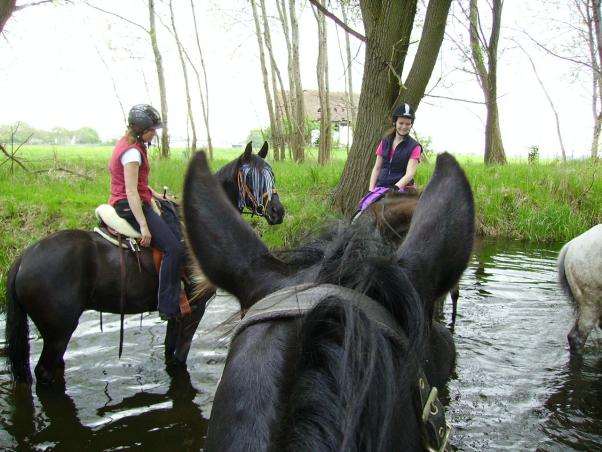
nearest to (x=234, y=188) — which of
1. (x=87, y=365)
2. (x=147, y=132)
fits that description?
(x=147, y=132)

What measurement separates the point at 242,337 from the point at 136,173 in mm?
3760

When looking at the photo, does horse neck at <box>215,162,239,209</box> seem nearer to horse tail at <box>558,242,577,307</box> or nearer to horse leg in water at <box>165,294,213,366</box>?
horse leg in water at <box>165,294,213,366</box>

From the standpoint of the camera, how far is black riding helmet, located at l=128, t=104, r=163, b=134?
15.4ft

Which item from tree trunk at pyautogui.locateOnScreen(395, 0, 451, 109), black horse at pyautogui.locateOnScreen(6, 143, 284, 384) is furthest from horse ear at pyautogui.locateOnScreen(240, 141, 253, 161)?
tree trunk at pyautogui.locateOnScreen(395, 0, 451, 109)

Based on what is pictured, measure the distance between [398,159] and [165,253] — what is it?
3494 mm

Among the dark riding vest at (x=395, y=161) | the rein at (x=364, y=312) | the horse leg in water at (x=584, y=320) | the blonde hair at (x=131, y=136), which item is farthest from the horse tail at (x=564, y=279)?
the rein at (x=364, y=312)

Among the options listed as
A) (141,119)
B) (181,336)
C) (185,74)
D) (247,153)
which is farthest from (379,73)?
(185,74)

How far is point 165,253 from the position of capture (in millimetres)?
4949

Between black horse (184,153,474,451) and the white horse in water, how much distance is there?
4743mm

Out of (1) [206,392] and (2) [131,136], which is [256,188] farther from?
(1) [206,392]

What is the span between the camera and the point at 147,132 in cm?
478

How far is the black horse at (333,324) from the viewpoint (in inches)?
40.5

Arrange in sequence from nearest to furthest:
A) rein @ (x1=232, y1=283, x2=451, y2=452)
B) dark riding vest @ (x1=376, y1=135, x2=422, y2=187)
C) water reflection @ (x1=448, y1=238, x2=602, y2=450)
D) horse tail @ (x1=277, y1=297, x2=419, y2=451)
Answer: horse tail @ (x1=277, y1=297, x2=419, y2=451) < rein @ (x1=232, y1=283, x2=451, y2=452) < water reflection @ (x1=448, y1=238, x2=602, y2=450) < dark riding vest @ (x1=376, y1=135, x2=422, y2=187)

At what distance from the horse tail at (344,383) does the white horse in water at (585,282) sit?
518 centimetres
